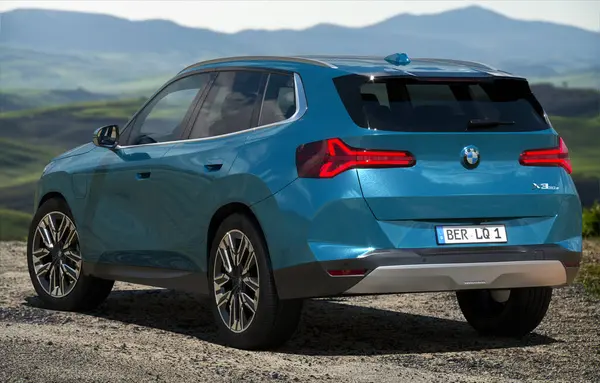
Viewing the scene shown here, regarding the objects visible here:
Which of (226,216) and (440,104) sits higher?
(440,104)

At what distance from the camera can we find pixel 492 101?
8344 mm

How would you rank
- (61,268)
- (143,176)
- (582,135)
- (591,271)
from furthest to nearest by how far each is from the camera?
(582,135) < (591,271) < (61,268) < (143,176)

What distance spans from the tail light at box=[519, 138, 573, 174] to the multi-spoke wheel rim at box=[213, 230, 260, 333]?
175 centimetres

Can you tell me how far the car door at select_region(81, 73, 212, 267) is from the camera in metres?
9.38

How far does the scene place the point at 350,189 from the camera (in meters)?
7.72

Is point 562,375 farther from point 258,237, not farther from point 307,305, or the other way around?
point 307,305

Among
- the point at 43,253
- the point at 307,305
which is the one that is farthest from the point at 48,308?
the point at 307,305

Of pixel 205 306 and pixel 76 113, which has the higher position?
pixel 205 306

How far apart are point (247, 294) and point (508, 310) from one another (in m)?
1.95

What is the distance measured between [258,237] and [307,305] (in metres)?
3.11

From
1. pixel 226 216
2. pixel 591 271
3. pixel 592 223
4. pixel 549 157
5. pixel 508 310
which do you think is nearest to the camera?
pixel 549 157

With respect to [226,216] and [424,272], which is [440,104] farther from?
[226,216]

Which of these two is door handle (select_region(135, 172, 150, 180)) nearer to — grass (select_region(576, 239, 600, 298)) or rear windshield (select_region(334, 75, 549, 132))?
rear windshield (select_region(334, 75, 549, 132))

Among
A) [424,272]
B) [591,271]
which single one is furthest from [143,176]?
[591,271]
